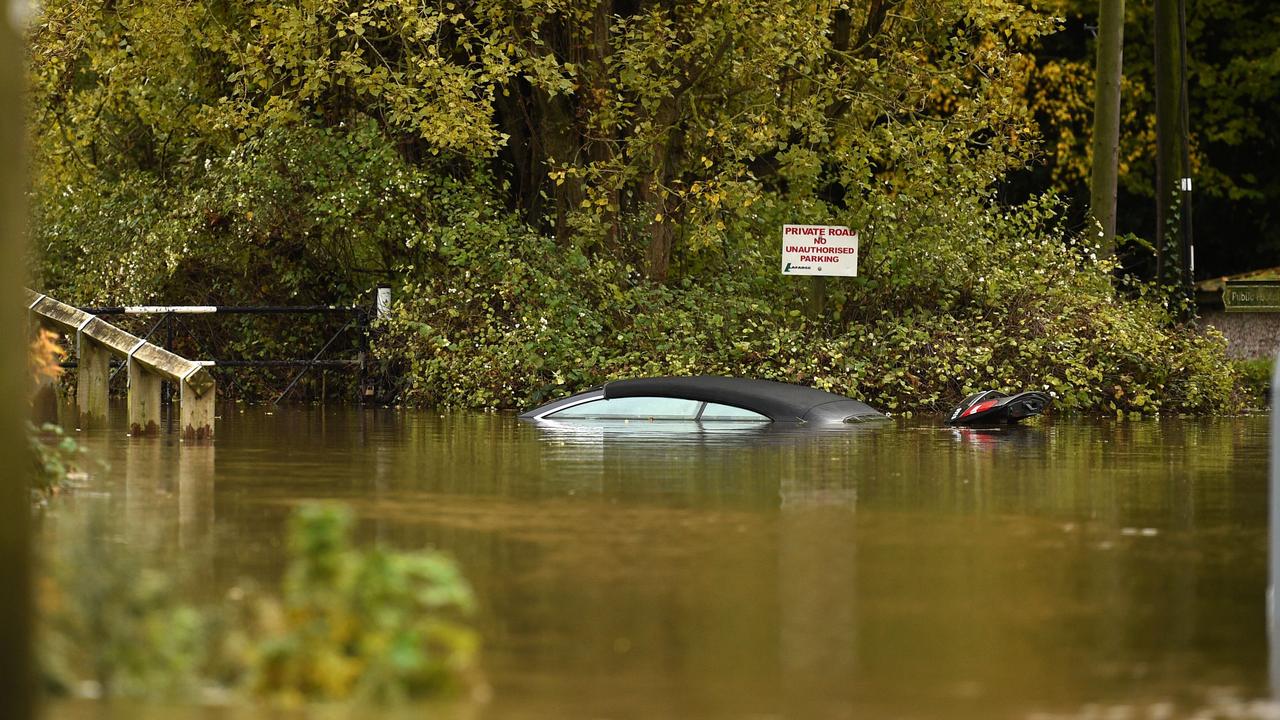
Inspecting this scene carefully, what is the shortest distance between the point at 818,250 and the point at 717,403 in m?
5.77

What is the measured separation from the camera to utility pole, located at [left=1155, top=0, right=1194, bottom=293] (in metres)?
31.3

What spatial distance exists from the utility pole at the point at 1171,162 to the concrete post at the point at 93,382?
15.1m

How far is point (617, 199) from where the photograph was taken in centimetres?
3127

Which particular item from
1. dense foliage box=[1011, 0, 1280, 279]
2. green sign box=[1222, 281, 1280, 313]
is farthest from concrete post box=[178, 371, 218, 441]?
dense foliage box=[1011, 0, 1280, 279]

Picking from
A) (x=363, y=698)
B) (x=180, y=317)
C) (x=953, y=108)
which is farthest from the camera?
(x=953, y=108)

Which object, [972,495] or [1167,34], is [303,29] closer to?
[1167,34]

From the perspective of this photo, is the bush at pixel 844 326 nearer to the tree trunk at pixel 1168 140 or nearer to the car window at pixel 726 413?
the tree trunk at pixel 1168 140

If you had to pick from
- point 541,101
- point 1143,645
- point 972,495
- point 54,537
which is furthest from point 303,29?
point 1143,645

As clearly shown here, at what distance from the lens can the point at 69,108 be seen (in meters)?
33.5

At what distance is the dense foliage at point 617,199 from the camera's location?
2836cm

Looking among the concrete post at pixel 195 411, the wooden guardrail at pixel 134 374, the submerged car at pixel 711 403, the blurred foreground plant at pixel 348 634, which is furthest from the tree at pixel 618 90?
the blurred foreground plant at pixel 348 634

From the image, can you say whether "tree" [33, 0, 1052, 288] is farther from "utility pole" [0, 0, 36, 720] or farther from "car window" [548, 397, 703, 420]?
"utility pole" [0, 0, 36, 720]

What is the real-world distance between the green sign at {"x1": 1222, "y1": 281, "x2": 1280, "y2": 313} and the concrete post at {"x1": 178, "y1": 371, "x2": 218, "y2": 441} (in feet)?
65.9

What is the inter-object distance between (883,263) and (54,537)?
65.7ft
